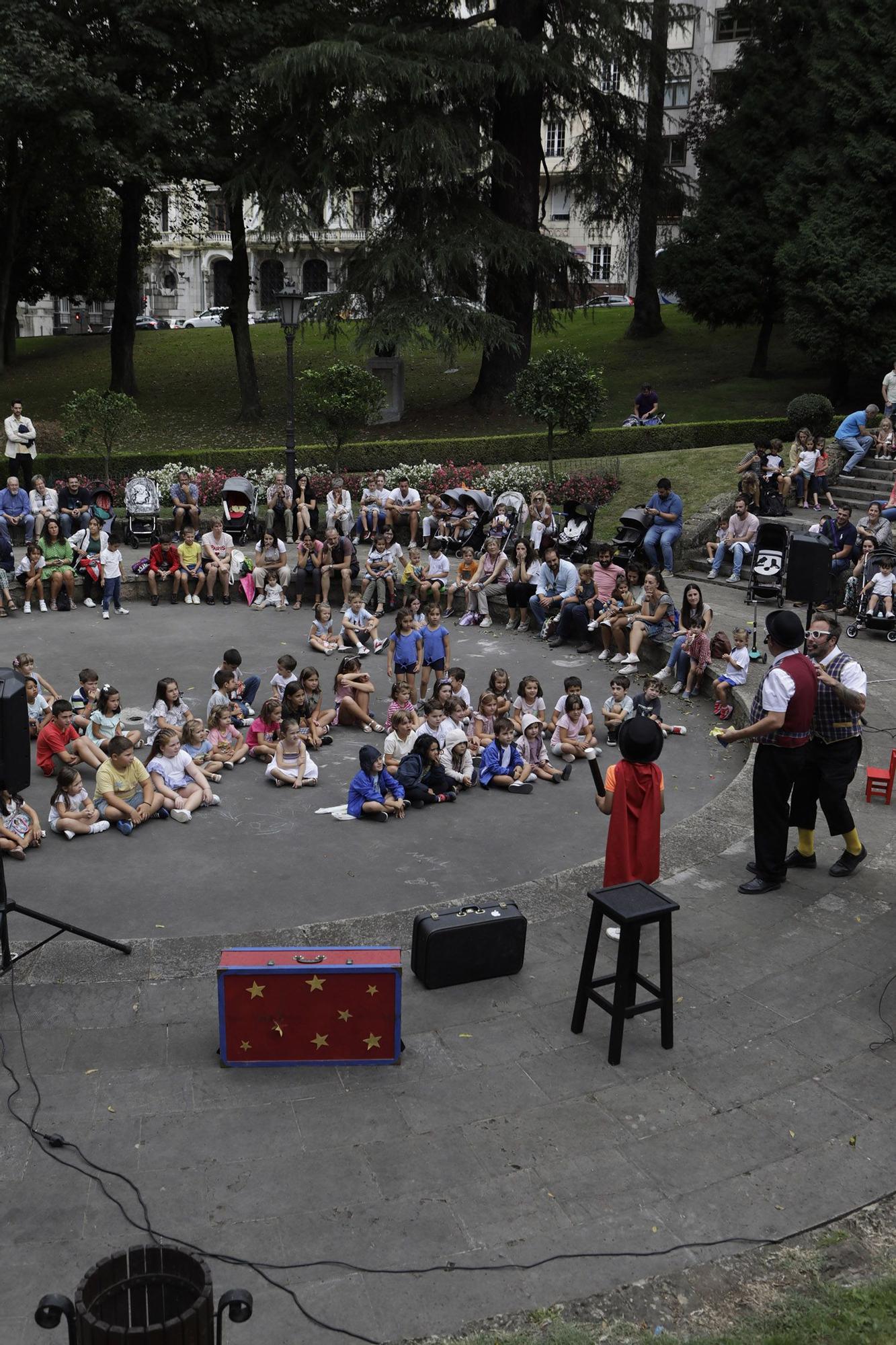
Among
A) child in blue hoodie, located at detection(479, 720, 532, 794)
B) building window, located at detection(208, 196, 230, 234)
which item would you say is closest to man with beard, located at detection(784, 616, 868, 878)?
child in blue hoodie, located at detection(479, 720, 532, 794)

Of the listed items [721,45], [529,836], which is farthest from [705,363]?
[529,836]

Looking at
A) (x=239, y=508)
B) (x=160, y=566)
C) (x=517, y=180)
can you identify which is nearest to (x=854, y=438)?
(x=239, y=508)

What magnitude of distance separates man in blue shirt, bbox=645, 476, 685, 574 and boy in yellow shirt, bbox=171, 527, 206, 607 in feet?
22.9

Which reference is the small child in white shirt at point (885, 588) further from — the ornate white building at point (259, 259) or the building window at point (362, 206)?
the ornate white building at point (259, 259)

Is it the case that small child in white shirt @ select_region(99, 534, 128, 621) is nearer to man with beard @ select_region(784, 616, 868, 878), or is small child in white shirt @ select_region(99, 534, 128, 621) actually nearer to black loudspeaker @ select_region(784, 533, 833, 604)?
black loudspeaker @ select_region(784, 533, 833, 604)

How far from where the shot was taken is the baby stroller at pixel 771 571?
60.0ft

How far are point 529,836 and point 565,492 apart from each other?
13.5 m

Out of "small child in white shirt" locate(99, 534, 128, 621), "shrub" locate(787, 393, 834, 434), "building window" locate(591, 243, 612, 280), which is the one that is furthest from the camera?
"building window" locate(591, 243, 612, 280)

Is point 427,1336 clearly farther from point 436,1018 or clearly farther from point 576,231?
point 576,231

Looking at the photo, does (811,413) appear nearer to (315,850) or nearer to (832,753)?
(832,753)

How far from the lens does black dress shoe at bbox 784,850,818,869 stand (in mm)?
9227

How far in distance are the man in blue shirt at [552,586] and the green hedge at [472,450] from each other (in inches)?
337

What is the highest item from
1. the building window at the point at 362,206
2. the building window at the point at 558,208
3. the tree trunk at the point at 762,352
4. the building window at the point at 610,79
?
the building window at the point at 558,208

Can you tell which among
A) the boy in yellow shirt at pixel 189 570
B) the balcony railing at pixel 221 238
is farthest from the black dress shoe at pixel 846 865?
the balcony railing at pixel 221 238
